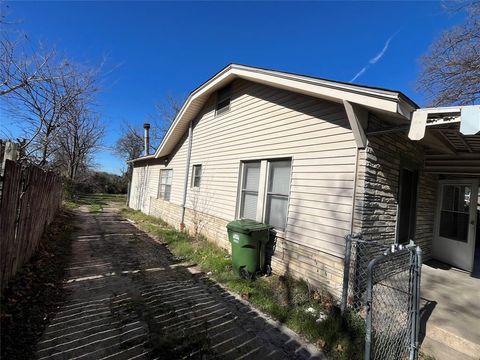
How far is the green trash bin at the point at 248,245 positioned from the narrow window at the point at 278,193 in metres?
0.39

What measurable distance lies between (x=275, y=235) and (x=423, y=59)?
10989mm

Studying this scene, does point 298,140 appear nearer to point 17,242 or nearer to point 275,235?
point 275,235

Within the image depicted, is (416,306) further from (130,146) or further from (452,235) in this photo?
(130,146)

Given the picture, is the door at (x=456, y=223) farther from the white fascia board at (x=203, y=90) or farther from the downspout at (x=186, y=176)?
the downspout at (x=186, y=176)

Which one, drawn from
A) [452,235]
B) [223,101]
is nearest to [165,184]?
[223,101]

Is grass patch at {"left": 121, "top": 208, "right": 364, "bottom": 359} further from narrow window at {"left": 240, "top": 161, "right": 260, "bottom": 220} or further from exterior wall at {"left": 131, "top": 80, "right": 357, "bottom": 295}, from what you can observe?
narrow window at {"left": 240, "top": 161, "right": 260, "bottom": 220}

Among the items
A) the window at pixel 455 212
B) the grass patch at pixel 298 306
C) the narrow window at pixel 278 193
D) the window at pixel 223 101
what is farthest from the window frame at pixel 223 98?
the window at pixel 455 212

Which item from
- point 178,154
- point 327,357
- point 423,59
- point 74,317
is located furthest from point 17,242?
point 423,59

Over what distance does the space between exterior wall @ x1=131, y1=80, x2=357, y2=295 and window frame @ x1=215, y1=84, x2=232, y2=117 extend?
0.18 m

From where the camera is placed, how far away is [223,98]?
27.6ft

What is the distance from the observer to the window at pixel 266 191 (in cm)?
571

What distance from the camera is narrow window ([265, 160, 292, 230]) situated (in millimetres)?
5648

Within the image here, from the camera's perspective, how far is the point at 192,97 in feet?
30.3

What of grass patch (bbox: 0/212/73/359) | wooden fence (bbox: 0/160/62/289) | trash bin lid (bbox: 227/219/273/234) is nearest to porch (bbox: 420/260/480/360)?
trash bin lid (bbox: 227/219/273/234)
